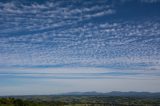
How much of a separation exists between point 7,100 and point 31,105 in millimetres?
13680

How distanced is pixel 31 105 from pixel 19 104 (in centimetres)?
747

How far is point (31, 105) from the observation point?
142m

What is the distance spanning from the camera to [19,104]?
137 meters

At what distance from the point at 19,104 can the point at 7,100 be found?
660cm

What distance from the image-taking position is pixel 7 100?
135375 mm
